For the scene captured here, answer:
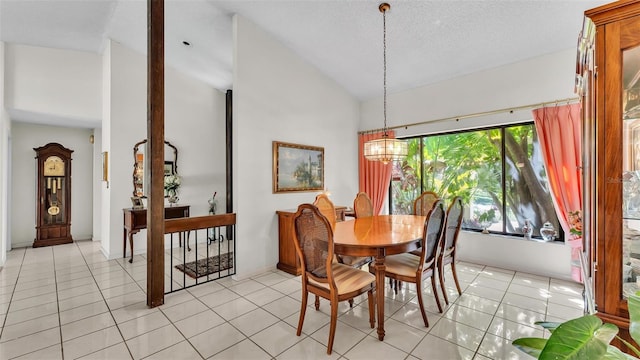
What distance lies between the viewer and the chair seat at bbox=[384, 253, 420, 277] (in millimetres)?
2416

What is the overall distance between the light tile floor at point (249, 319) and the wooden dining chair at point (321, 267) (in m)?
0.27

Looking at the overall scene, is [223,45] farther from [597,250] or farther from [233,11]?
[597,250]

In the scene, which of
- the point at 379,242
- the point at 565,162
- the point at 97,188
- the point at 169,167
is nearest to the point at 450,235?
the point at 379,242

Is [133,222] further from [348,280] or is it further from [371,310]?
[371,310]

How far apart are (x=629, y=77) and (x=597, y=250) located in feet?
2.41

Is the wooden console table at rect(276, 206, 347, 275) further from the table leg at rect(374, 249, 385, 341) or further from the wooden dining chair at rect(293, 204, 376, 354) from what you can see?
the table leg at rect(374, 249, 385, 341)

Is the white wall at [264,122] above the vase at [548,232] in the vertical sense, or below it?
above

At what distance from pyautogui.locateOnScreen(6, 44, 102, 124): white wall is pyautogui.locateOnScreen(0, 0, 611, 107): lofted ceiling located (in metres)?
0.20

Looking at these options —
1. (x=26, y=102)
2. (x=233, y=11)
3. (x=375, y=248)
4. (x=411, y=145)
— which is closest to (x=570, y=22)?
(x=411, y=145)

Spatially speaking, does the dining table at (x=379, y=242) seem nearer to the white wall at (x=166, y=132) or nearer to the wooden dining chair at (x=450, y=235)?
the wooden dining chair at (x=450, y=235)

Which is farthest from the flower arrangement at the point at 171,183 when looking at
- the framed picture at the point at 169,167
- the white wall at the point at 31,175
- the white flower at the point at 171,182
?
the white wall at the point at 31,175

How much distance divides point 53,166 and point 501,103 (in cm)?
773

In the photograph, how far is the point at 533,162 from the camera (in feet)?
11.9

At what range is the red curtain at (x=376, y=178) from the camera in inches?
191
